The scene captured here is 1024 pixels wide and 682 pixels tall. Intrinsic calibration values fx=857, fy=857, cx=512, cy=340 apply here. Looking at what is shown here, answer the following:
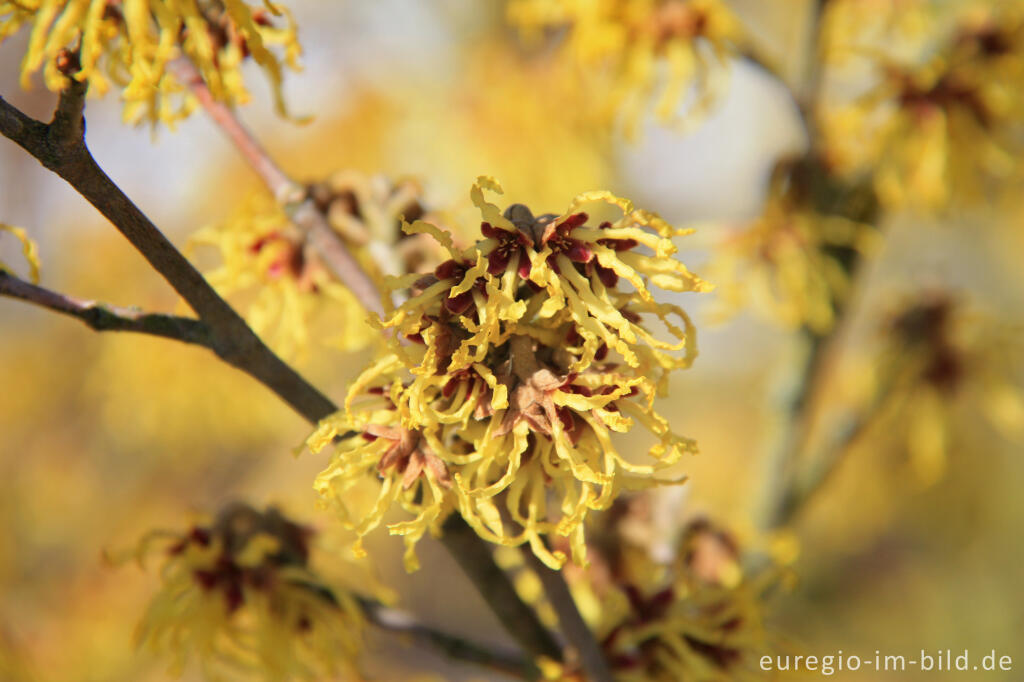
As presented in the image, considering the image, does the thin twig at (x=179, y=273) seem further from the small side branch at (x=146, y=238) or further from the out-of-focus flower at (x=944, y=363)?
the out-of-focus flower at (x=944, y=363)

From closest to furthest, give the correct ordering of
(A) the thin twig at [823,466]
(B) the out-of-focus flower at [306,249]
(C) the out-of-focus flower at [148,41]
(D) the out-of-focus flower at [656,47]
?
(C) the out-of-focus flower at [148,41]
(B) the out-of-focus flower at [306,249]
(D) the out-of-focus flower at [656,47]
(A) the thin twig at [823,466]

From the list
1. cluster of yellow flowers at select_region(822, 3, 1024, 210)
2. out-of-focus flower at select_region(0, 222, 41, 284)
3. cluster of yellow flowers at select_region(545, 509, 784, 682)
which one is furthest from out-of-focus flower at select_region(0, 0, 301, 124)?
cluster of yellow flowers at select_region(822, 3, 1024, 210)

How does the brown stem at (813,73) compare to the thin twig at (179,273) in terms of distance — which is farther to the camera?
the brown stem at (813,73)

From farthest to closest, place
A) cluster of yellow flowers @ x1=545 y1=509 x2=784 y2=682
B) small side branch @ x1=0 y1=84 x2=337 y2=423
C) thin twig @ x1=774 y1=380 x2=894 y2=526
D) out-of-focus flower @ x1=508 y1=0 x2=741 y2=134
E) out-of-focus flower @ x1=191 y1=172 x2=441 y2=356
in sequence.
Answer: thin twig @ x1=774 y1=380 x2=894 y2=526
out-of-focus flower @ x1=508 y1=0 x2=741 y2=134
out-of-focus flower @ x1=191 y1=172 x2=441 y2=356
cluster of yellow flowers @ x1=545 y1=509 x2=784 y2=682
small side branch @ x1=0 y1=84 x2=337 y2=423

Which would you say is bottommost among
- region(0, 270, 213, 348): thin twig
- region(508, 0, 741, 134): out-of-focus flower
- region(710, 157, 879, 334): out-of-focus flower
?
region(0, 270, 213, 348): thin twig

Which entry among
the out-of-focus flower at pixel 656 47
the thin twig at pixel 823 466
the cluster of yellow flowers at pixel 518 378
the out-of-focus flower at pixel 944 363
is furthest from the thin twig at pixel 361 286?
the out-of-focus flower at pixel 944 363

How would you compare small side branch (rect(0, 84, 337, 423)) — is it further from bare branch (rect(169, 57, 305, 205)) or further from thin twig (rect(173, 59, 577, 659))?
bare branch (rect(169, 57, 305, 205))
